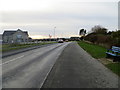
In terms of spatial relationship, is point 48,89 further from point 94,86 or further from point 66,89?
point 94,86

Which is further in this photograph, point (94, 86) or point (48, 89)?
point (94, 86)

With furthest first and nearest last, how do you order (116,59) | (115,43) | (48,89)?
(115,43) → (116,59) → (48,89)

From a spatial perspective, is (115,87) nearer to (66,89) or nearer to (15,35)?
(66,89)

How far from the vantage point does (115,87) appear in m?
6.73

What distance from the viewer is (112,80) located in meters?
7.79

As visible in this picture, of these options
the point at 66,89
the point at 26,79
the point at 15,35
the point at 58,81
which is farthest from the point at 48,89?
the point at 15,35

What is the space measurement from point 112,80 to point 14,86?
4.04 m

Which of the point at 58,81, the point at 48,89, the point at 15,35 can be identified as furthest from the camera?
the point at 15,35

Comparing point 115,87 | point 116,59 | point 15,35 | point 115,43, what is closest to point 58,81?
point 115,87

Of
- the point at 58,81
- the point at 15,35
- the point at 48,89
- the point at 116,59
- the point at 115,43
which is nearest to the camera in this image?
the point at 48,89

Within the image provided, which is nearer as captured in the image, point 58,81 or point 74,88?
point 74,88

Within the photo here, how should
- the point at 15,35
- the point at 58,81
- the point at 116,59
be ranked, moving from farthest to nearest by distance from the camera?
the point at 15,35 < the point at 116,59 < the point at 58,81

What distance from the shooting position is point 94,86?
680cm

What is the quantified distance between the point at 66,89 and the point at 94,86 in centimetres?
112
